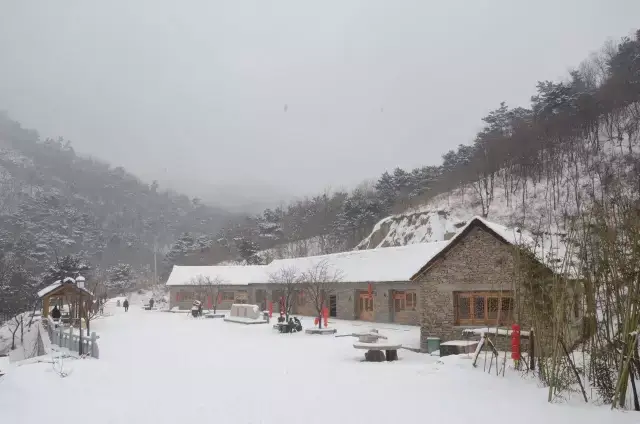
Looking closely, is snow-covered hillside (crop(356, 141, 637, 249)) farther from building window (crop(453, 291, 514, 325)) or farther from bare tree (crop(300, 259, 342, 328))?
building window (crop(453, 291, 514, 325))

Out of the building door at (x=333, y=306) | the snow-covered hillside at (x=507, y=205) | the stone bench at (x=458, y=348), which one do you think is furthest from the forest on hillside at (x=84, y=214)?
the stone bench at (x=458, y=348)

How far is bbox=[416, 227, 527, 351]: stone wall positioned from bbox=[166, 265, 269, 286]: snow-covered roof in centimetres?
3026

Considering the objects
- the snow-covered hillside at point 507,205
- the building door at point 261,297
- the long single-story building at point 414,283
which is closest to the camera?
the long single-story building at point 414,283

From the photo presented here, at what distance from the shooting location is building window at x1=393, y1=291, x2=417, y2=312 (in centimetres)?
3162

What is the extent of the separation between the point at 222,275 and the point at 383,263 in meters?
21.6

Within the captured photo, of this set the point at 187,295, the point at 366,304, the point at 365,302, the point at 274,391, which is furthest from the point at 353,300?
the point at 274,391

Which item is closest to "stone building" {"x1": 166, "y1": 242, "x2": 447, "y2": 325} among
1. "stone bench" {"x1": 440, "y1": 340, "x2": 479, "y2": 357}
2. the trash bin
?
the trash bin

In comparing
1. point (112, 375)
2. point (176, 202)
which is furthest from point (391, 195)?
point (176, 202)

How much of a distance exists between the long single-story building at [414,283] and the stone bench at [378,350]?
3.34m

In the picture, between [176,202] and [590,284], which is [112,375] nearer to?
[590,284]

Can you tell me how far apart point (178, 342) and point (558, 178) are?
44568 millimetres

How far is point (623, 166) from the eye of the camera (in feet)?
156

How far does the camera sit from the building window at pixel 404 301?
3162cm

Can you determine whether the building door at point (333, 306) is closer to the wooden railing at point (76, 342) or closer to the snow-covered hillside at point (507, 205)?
the snow-covered hillside at point (507, 205)
